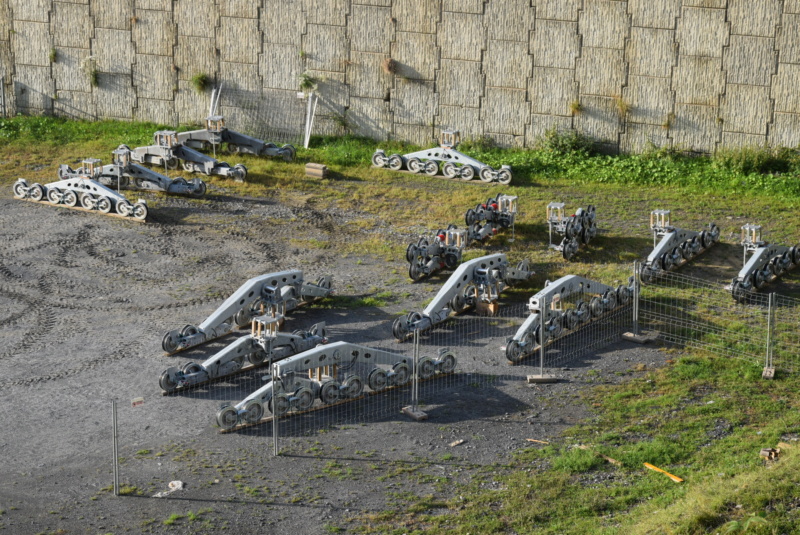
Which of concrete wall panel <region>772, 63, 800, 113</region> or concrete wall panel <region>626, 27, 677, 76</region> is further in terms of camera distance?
concrete wall panel <region>626, 27, 677, 76</region>

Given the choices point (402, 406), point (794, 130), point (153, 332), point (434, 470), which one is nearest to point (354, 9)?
point (794, 130)

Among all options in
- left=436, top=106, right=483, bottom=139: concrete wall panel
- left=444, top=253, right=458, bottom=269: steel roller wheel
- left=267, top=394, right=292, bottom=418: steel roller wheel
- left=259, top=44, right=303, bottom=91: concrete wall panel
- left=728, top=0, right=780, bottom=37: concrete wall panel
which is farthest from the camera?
left=259, top=44, right=303, bottom=91: concrete wall panel

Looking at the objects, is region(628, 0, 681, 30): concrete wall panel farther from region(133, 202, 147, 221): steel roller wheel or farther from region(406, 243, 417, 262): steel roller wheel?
region(133, 202, 147, 221): steel roller wheel

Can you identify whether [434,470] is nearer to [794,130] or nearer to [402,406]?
[402,406]

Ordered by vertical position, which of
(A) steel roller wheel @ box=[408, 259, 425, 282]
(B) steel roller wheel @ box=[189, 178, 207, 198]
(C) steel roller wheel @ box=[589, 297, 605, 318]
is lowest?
(C) steel roller wheel @ box=[589, 297, 605, 318]

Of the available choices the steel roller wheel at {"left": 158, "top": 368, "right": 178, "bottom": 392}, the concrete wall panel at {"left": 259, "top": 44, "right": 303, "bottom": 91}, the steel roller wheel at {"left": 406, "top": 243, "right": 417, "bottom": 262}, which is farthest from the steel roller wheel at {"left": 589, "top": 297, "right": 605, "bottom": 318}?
the concrete wall panel at {"left": 259, "top": 44, "right": 303, "bottom": 91}
